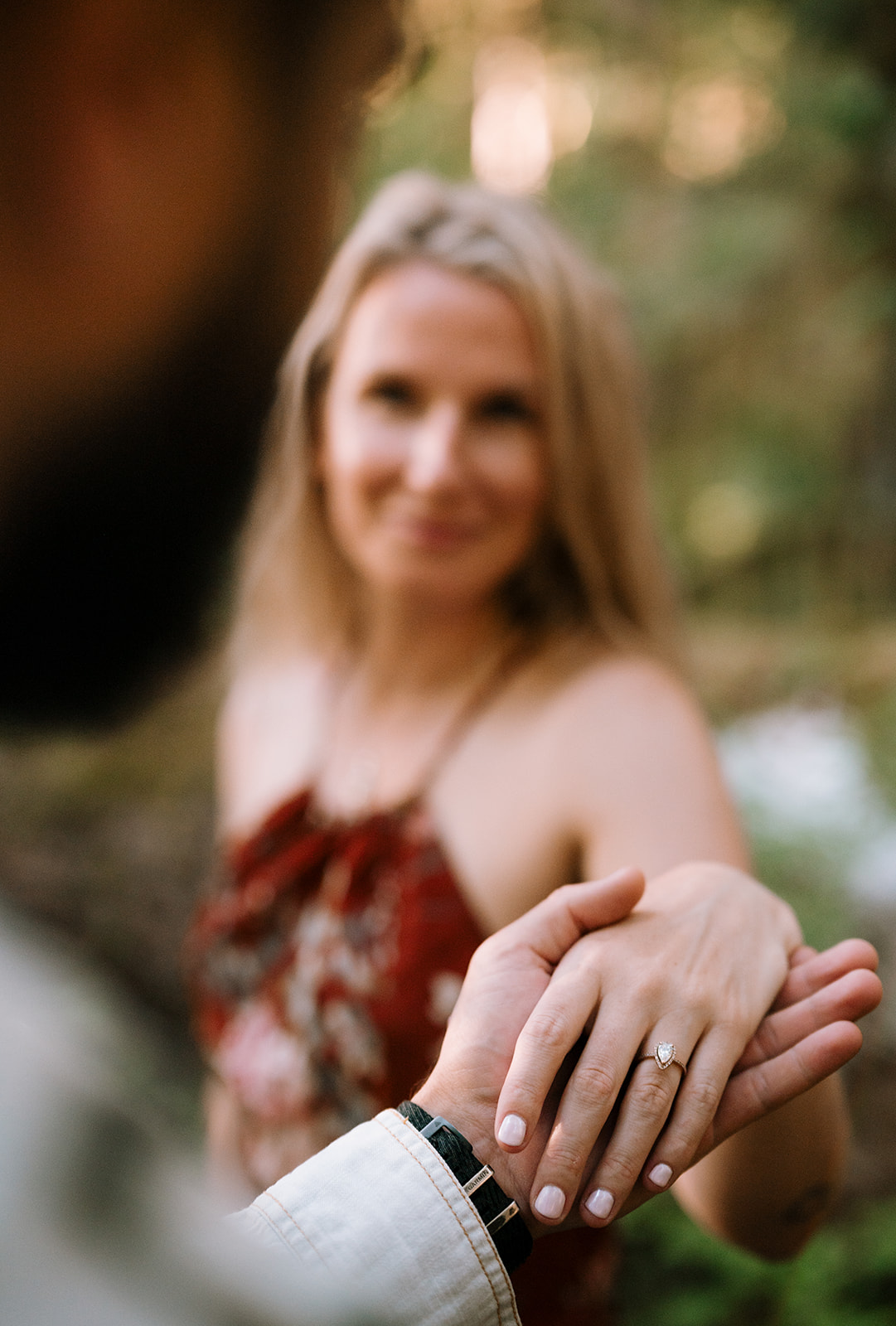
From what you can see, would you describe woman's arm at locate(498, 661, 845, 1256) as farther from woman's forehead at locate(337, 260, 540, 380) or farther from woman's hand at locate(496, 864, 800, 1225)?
woman's forehead at locate(337, 260, 540, 380)

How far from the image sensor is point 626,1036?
42 cm

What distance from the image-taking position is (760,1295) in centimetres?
114

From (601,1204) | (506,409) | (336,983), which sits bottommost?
(336,983)

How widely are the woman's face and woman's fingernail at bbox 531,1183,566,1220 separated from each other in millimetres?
553

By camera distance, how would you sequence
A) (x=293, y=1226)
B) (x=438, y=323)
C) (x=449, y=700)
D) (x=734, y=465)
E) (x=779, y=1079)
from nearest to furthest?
(x=293, y=1226) → (x=779, y=1079) → (x=438, y=323) → (x=449, y=700) → (x=734, y=465)

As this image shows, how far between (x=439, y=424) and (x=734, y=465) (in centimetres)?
165

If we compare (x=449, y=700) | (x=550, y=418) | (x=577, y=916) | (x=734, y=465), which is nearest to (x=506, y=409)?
(x=550, y=418)

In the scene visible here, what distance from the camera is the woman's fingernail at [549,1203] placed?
1.26 feet

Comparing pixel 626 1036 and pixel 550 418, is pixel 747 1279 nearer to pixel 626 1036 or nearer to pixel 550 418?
pixel 626 1036

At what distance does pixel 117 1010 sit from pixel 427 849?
1082 millimetres

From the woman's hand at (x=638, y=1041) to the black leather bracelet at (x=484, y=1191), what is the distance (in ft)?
0.04

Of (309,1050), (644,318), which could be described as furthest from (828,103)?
(309,1050)

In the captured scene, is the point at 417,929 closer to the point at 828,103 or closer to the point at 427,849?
the point at 427,849

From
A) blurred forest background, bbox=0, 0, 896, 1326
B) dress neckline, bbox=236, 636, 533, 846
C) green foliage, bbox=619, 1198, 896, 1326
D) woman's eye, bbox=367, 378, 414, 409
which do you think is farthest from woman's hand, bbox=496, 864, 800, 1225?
green foliage, bbox=619, 1198, 896, 1326
